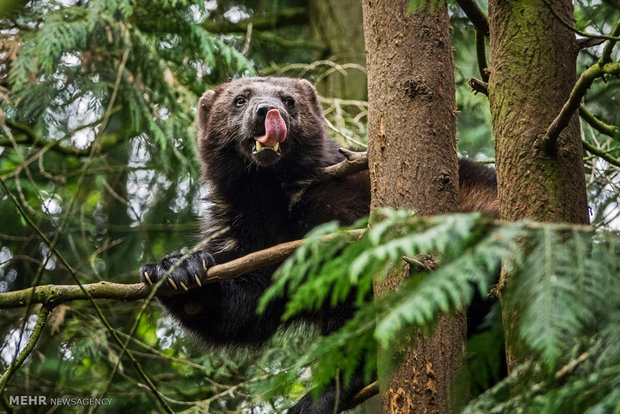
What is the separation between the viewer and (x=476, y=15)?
3.24m

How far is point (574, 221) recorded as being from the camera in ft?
8.43

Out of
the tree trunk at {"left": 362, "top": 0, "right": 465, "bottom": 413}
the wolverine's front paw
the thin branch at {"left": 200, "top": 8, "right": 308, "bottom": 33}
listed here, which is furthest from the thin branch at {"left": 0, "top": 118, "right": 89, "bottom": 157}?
the tree trunk at {"left": 362, "top": 0, "right": 465, "bottom": 413}

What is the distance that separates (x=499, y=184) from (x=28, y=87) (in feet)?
15.6

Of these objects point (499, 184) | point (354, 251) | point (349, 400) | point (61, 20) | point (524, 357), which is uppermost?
point (61, 20)

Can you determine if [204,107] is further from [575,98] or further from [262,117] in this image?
[575,98]

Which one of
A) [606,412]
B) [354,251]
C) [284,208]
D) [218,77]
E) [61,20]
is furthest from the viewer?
A: [218,77]

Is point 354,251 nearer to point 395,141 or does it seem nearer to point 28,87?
point 395,141

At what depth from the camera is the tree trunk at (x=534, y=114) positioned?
2.61m

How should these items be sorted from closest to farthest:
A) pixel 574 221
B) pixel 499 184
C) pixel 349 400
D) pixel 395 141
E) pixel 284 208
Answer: pixel 574 221 < pixel 499 184 < pixel 395 141 < pixel 349 400 < pixel 284 208

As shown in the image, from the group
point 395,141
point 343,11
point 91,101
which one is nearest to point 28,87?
point 91,101

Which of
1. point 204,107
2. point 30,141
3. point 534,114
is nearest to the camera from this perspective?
point 534,114

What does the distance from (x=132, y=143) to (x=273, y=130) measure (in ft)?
11.0

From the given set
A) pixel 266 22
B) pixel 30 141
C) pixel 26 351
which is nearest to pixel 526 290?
pixel 26 351

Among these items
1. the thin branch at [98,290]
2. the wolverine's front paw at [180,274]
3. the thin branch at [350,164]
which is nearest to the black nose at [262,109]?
the thin branch at [350,164]
